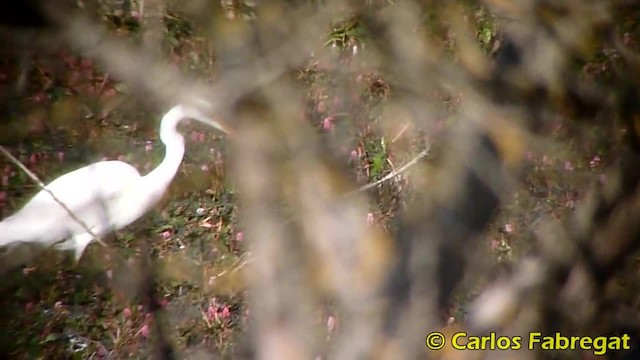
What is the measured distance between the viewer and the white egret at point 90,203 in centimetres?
98

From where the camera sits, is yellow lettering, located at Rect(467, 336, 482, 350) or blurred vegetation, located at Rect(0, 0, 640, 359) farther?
yellow lettering, located at Rect(467, 336, 482, 350)

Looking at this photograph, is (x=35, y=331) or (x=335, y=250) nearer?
(x=335, y=250)

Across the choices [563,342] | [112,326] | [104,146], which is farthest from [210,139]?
[563,342]

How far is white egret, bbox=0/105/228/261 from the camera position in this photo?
98 cm

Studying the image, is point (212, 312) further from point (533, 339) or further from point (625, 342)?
point (625, 342)

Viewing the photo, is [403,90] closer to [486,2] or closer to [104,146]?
[486,2]

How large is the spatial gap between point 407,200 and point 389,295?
0.14 meters

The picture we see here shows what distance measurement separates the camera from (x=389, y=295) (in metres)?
0.82

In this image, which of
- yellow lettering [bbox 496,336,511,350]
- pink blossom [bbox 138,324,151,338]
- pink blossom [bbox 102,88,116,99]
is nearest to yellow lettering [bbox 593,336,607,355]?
yellow lettering [bbox 496,336,511,350]

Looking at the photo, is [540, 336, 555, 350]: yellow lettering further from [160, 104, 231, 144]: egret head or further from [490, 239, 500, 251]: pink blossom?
[160, 104, 231, 144]: egret head

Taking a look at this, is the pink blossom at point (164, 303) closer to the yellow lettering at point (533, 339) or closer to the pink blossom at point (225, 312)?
the pink blossom at point (225, 312)

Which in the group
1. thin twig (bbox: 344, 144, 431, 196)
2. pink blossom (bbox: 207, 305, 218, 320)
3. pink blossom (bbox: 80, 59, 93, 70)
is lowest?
pink blossom (bbox: 207, 305, 218, 320)

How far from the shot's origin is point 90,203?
0.98m

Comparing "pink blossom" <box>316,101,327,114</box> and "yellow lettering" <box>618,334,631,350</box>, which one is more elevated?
"pink blossom" <box>316,101,327,114</box>
